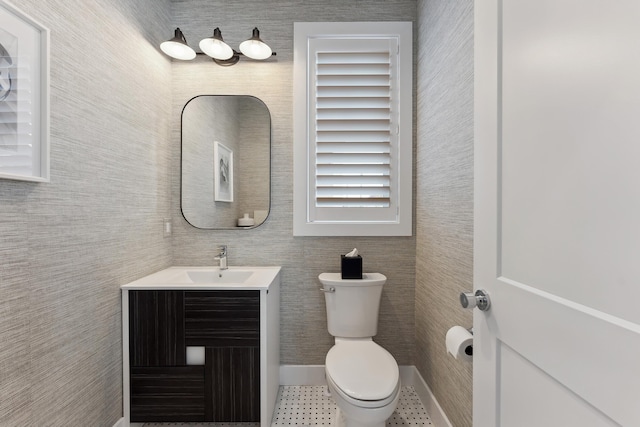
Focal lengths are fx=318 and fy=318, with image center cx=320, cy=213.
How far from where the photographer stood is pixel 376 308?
1916mm

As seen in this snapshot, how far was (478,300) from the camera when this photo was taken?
857 millimetres

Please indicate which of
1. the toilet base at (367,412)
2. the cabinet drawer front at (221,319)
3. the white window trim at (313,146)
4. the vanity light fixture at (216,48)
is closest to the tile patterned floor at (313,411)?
the toilet base at (367,412)

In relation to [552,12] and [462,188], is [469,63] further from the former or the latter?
[552,12]

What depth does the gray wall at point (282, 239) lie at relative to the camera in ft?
6.86

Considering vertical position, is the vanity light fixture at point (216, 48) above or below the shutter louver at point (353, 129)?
above

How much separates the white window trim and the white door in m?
1.19

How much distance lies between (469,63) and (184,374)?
195 cm

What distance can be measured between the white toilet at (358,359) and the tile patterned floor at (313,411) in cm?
19

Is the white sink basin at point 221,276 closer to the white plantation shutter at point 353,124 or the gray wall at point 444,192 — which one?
the white plantation shutter at point 353,124

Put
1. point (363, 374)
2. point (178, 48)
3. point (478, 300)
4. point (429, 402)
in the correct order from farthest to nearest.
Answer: point (178, 48)
point (429, 402)
point (363, 374)
point (478, 300)

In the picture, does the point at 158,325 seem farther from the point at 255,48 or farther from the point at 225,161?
the point at 255,48

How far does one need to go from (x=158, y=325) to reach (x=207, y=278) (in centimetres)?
45

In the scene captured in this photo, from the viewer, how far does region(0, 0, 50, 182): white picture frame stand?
3.26 feet

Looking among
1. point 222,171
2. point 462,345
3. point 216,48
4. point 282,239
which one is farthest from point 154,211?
point 462,345
